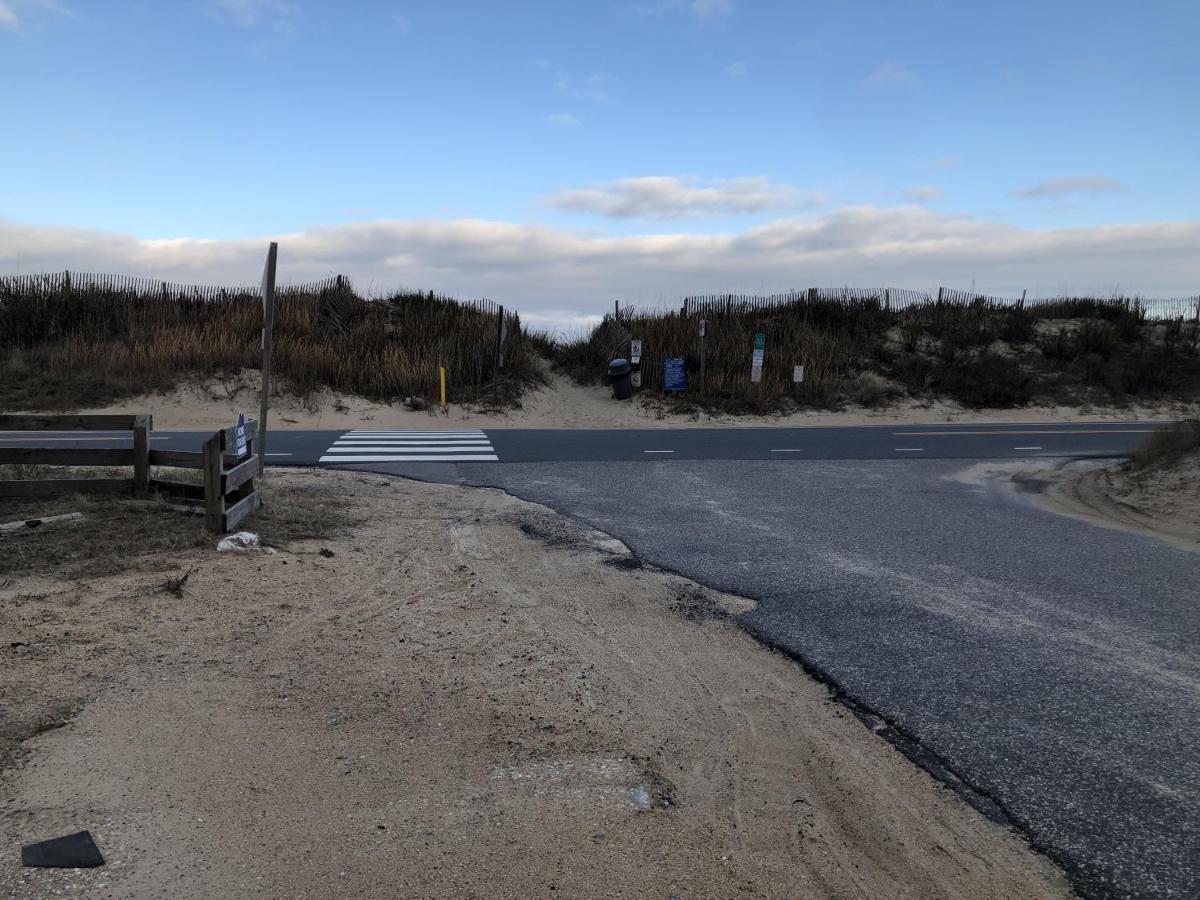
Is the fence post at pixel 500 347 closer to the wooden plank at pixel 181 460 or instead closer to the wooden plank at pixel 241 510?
the wooden plank at pixel 241 510

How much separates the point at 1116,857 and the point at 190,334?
27.8m

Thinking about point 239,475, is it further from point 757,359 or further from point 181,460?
point 757,359

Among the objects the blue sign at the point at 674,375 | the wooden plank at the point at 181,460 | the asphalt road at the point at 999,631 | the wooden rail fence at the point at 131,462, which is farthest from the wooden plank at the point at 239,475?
the blue sign at the point at 674,375

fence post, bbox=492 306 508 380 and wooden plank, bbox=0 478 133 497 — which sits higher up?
fence post, bbox=492 306 508 380

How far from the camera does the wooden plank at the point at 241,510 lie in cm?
790

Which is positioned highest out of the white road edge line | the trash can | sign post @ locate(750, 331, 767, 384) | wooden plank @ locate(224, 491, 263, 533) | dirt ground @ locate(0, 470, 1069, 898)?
sign post @ locate(750, 331, 767, 384)

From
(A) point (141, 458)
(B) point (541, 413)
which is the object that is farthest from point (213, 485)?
(B) point (541, 413)

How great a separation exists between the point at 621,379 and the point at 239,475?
796 inches

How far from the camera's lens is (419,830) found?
347 cm

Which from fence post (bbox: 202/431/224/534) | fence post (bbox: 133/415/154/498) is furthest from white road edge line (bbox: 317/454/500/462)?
fence post (bbox: 202/431/224/534)

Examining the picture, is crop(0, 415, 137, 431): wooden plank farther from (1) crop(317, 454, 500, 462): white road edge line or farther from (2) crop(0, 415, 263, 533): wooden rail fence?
(1) crop(317, 454, 500, 462): white road edge line

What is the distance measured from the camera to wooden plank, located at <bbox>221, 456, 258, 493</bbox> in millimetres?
7961

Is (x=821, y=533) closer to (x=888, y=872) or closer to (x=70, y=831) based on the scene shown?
(x=888, y=872)

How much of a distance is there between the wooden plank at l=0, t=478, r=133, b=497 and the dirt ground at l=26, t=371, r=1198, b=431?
1354cm
